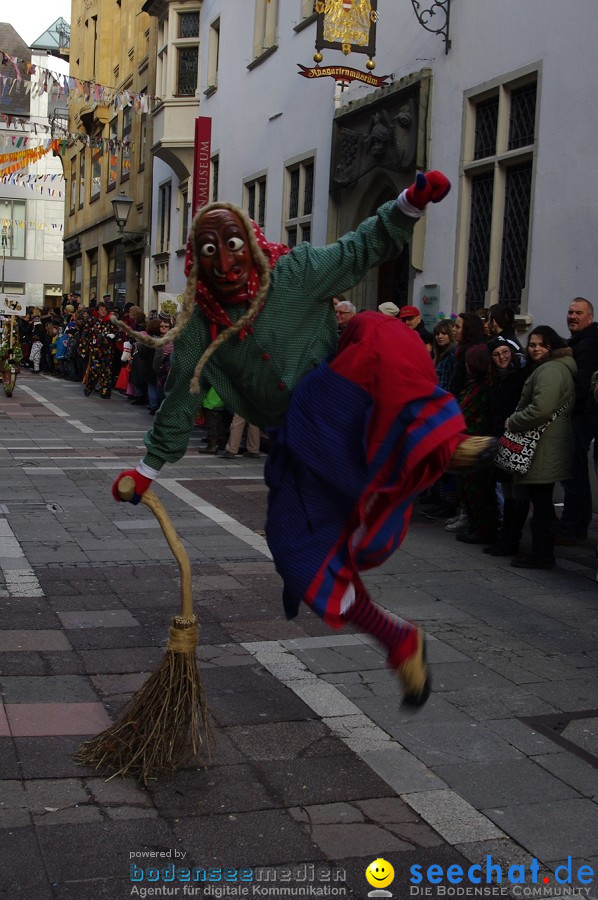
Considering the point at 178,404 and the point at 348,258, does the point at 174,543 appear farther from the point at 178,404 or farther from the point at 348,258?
the point at 348,258

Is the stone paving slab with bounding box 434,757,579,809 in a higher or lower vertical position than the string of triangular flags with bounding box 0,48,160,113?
lower

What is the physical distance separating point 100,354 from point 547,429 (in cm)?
1611

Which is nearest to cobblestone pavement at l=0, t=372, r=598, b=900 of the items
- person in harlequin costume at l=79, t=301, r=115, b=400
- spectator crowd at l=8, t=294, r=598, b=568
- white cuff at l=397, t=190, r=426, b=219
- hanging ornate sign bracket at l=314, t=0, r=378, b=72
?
spectator crowd at l=8, t=294, r=598, b=568

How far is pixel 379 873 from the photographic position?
326 centimetres

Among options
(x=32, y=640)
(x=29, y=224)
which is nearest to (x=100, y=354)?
(x=32, y=640)

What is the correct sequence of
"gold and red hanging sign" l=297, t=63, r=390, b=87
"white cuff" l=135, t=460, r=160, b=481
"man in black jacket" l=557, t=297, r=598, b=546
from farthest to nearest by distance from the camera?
"gold and red hanging sign" l=297, t=63, r=390, b=87 → "man in black jacket" l=557, t=297, r=598, b=546 → "white cuff" l=135, t=460, r=160, b=481

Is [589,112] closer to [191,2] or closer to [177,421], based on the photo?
[177,421]

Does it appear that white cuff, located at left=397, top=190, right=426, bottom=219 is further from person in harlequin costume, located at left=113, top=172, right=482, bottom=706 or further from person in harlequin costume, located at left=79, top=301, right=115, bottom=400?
person in harlequin costume, located at left=79, top=301, right=115, bottom=400

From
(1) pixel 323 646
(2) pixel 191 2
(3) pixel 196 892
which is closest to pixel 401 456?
(3) pixel 196 892

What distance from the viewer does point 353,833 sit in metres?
3.52

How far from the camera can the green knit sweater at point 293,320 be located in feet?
12.9

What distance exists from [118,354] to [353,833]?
20.5m

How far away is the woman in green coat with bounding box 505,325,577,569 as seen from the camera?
783cm

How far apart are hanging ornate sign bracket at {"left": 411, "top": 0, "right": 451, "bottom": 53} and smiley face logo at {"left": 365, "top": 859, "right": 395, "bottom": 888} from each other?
37.5 feet
